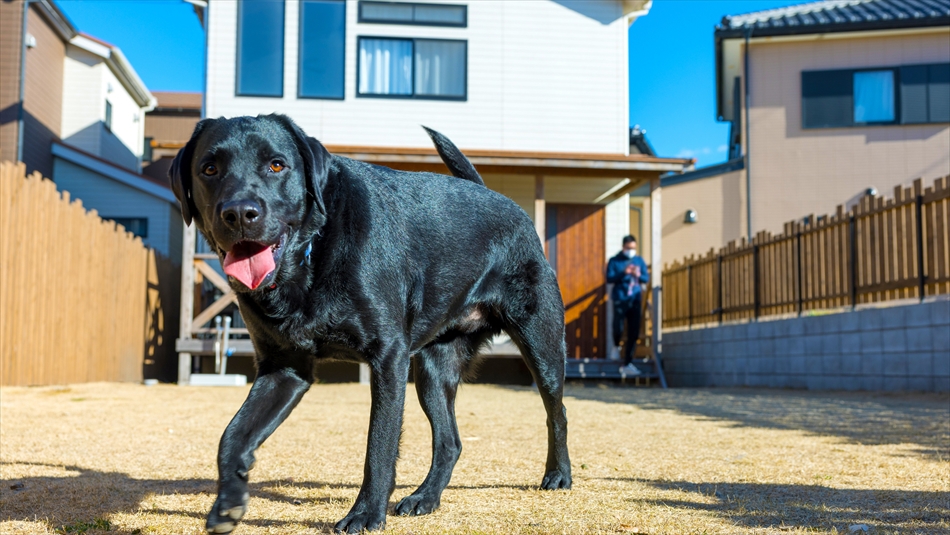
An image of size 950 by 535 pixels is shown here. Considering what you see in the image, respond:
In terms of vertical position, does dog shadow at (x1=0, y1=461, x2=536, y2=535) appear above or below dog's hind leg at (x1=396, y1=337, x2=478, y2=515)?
below

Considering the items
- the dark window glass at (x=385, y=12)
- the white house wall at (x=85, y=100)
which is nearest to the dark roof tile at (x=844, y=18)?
the dark window glass at (x=385, y=12)

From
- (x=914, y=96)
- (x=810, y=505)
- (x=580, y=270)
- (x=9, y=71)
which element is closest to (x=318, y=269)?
(x=810, y=505)

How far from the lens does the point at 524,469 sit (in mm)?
4359

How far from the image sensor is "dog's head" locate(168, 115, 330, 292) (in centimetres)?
274

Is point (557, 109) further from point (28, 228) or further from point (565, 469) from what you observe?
point (565, 469)

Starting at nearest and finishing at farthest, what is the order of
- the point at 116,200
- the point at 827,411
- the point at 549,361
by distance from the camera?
the point at 549,361
the point at 827,411
the point at 116,200

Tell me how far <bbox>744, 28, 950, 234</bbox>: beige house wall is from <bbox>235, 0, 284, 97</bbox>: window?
31.2 feet

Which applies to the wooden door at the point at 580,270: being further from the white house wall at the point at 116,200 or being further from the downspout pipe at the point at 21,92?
the downspout pipe at the point at 21,92

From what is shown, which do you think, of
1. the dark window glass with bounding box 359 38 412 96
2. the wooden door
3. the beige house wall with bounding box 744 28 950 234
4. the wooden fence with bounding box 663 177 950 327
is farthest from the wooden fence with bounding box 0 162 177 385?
the beige house wall with bounding box 744 28 950 234

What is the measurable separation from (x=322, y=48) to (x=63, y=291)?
245 inches

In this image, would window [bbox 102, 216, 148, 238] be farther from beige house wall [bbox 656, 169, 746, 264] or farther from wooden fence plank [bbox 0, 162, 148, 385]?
beige house wall [bbox 656, 169, 746, 264]

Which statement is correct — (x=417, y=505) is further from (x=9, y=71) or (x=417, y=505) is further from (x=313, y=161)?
(x=9, y=71)

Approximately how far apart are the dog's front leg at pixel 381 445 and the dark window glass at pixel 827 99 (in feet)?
53.7

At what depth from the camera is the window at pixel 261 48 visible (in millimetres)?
14141
